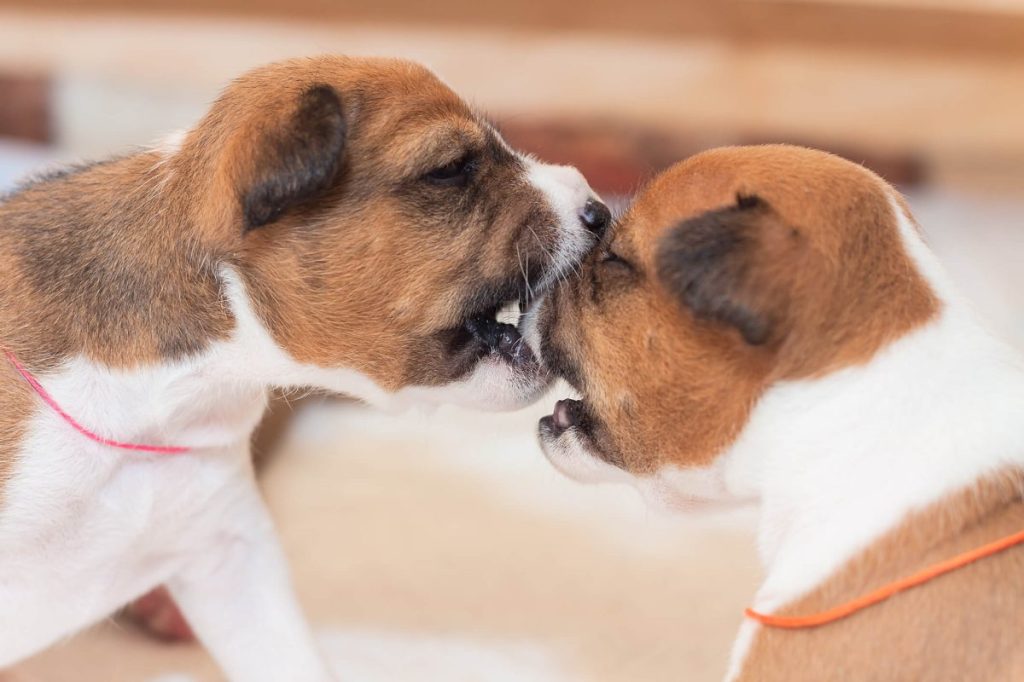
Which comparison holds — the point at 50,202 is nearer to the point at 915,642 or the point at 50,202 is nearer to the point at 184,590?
the point at 184,590

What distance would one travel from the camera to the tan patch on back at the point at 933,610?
2.13 metres

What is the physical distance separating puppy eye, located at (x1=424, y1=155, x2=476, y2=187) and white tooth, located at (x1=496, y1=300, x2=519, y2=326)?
0.29m

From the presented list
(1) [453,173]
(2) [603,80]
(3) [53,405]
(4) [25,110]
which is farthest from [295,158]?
(2) [603,80]

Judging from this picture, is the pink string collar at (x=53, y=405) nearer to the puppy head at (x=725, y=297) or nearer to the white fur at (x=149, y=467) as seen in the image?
the white fur at (x=149, y=467)

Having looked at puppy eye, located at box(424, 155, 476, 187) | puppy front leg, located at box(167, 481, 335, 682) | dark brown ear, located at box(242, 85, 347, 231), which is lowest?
puppy front leg, located at box(167, 481, 335, 682)

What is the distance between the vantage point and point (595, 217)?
105 inches

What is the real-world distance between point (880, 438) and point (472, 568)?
72.4 inches

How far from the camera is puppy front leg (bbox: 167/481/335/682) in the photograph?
10.1ft

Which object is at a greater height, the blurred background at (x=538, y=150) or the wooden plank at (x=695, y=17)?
the wooden plank at (x=695, y=17)

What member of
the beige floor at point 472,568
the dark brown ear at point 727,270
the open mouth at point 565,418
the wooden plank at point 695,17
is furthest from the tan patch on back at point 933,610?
the wooden plank at point 695,17

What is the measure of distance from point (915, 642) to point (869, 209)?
785mm

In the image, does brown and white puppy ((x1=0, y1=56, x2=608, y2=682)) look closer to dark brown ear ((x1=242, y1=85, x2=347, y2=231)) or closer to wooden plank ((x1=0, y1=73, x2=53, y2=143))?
dark brown ear ((x1=242, y1=85, x2=347, y2=231))

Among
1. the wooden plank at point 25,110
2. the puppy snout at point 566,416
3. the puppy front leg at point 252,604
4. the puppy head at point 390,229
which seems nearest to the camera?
the puppy head at point 390,229

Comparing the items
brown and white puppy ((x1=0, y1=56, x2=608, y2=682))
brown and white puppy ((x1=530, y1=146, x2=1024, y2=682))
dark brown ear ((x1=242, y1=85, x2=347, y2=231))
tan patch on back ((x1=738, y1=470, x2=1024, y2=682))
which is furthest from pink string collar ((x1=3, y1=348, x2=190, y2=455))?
tan patch on back ((x1=738, y1=470, x2=1024, y2=682))
